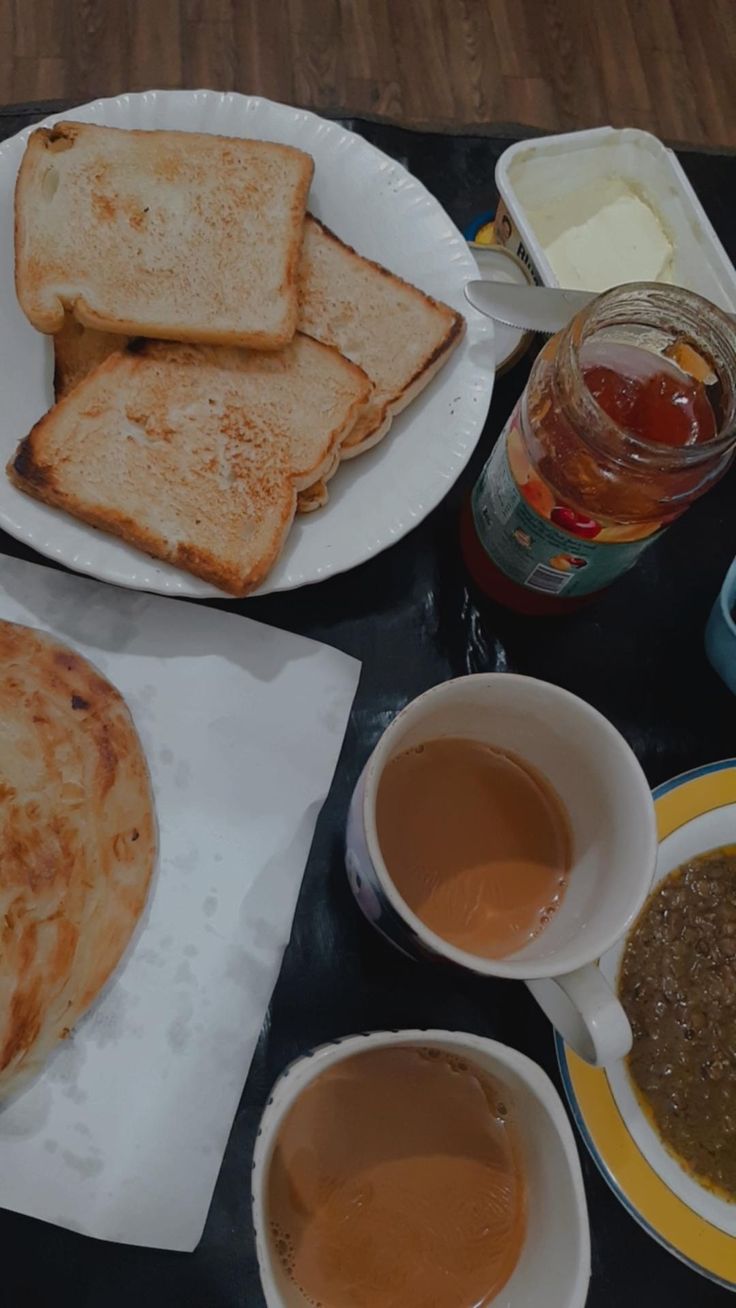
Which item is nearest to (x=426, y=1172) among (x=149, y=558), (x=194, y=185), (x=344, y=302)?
(x=149, y=558)

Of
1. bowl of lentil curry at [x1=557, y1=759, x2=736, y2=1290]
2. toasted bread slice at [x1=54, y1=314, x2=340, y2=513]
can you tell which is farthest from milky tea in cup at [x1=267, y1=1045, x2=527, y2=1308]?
toasted bread slice at [x1=54, y1=314, x2=340, y2=513]

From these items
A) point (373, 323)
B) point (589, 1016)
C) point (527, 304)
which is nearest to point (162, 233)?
point (373, 323)

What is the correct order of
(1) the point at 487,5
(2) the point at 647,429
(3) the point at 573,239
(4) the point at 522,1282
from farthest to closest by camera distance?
(1) the point at 487,5, (3) the point at 573,239, (2) the point at 647,429, (4) the point at 522,1282

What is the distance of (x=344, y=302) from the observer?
1046mm

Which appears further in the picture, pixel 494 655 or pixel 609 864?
pixel 494 655

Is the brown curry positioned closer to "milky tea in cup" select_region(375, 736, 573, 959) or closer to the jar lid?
"milky tea in cup" select_region(375, 736, 573, 959)

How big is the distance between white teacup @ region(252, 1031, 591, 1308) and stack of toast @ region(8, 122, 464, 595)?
0.43m

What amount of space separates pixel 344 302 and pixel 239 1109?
0.82 m

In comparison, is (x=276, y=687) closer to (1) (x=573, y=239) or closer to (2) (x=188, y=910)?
(2) (x=188, y=910)

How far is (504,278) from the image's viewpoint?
114cm

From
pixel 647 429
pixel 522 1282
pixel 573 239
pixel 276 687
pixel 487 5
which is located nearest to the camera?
pixel 522 1282

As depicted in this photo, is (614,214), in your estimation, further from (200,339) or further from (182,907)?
(182,907)

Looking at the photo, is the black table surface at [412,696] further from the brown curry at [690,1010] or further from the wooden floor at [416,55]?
the wooden floor at [416,55]

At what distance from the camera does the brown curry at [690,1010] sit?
85cm
